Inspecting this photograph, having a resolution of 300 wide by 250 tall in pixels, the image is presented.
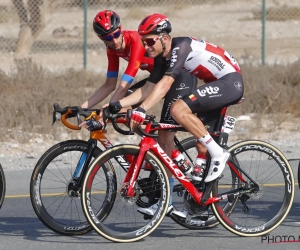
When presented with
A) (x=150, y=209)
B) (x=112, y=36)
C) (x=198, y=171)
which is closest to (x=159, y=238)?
(x=150, y=209)

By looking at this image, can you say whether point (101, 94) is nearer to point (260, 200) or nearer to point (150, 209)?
point (150, 209)

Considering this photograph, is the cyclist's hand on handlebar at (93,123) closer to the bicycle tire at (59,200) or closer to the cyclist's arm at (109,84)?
the bicycle tire at (59,200)

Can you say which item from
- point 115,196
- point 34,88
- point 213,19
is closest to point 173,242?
point 115,196

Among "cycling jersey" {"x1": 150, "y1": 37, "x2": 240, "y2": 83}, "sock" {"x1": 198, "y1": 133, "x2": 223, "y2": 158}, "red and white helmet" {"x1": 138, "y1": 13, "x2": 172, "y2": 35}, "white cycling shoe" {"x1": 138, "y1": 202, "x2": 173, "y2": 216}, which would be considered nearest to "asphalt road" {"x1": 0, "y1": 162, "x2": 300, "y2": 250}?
"white cycling shoe" {"x1": 138, "y1": 202, "x2": 173, "y2": 216}

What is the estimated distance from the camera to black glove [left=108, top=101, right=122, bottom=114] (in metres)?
7.26

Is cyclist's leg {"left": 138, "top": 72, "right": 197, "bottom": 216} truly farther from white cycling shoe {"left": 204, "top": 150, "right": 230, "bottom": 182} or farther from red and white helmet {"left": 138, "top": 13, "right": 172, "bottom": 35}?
red and white helmet {"left": 138, "top": 13, "right": 172, "bottom": 35}

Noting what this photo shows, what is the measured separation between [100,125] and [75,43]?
54.1 feet

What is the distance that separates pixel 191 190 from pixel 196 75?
1.00 meters

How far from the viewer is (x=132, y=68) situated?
7820 millimetres

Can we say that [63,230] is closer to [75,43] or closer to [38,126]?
[38,126]

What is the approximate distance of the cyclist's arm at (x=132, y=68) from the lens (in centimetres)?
782

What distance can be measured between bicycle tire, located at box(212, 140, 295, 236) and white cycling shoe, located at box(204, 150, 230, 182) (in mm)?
106

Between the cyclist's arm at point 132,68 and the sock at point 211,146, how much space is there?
0.94 metres

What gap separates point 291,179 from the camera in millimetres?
7645
